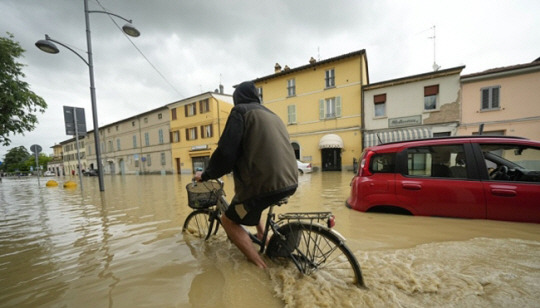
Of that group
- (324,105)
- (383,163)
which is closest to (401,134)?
(324,105)

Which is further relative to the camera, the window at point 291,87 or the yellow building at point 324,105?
the window at point 291,87

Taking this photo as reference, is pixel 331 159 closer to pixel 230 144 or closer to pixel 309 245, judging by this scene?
pixel 309 245

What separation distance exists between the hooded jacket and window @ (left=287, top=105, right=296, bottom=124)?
Answer: 17.0 meters

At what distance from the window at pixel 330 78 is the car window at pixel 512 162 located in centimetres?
1494

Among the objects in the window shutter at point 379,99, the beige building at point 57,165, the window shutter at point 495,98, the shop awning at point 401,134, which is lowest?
the beige building at point 57,165

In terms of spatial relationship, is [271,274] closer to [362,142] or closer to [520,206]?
[520,206]

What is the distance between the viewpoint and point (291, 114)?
734 inches

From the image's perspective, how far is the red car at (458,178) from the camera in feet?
9.23

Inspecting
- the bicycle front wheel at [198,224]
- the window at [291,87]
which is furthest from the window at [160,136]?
the bicycle front wheel at [198,224]

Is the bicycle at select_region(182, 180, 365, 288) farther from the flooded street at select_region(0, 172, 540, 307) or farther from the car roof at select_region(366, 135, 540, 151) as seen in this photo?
the car roof at select_region(366, 135, 540, 151)

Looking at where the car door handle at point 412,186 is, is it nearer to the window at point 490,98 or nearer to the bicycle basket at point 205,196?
the bicycle basket at point 205,196

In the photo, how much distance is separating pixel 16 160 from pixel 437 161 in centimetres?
11119

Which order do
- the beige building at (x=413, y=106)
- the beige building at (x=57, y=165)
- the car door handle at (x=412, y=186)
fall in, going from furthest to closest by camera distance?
the beige building at (x=57, y=165) → the beige building at (x=413, y=106) → the car door handle at (x=412, y=186)

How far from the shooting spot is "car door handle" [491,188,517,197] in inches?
109
